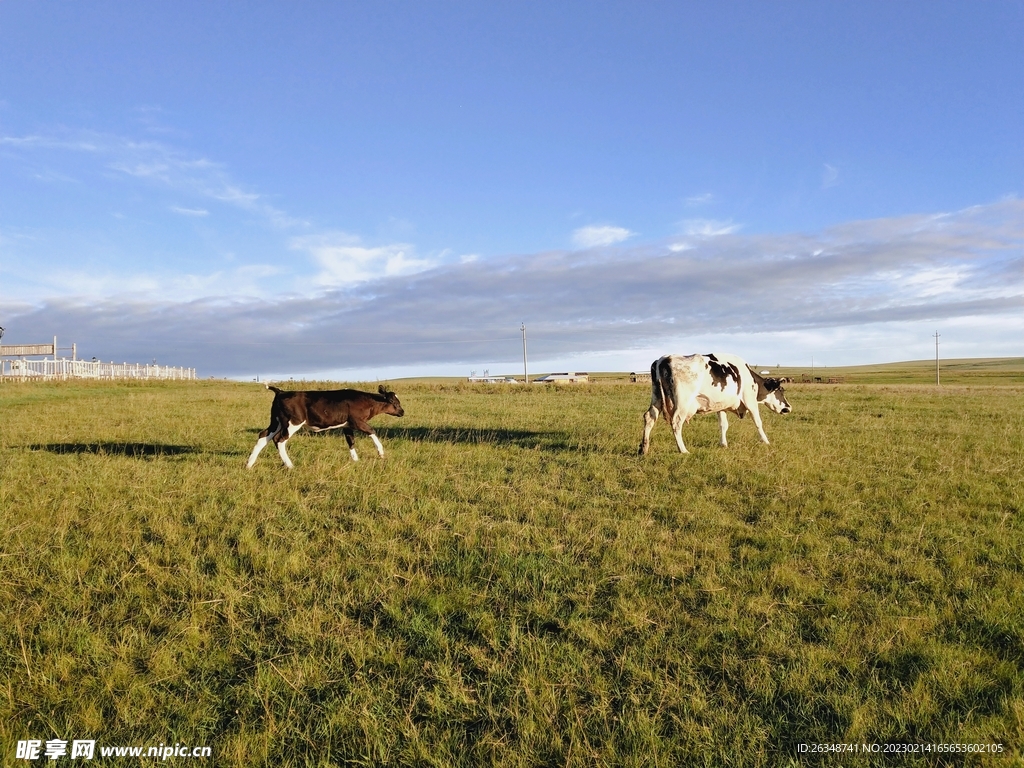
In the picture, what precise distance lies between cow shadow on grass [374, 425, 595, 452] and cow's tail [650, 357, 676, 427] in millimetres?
1851

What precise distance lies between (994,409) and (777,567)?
22747 mm

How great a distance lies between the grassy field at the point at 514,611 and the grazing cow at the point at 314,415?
0.81m

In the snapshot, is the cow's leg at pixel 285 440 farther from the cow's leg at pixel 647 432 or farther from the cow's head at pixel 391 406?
the cow's leg at pixel 647 432

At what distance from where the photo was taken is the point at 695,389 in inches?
514

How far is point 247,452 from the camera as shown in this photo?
1254 cm

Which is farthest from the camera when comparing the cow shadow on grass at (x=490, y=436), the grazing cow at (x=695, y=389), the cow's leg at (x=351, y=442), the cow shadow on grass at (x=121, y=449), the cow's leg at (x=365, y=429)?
the cow shadow on grass at (x=490, y=436)

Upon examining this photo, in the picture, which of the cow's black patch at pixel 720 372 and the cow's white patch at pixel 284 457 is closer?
the cow's white patch at pixel 284 457

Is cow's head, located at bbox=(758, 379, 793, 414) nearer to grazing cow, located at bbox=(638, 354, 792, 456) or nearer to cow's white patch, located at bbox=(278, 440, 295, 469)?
grazing cow, located at bbox=(638, 354, 792, 456)

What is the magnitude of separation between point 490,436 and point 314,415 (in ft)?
14.2

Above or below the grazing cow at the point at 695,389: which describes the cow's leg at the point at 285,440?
below

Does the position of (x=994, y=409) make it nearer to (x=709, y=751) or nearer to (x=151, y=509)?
(x=709, y=751)

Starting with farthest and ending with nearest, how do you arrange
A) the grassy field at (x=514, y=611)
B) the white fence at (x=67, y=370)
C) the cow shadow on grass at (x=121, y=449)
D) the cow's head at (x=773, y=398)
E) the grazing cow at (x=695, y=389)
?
1. the white fence at (x=67, y=370)
2. the cow's head at (x=773, y=398)
3. the grazing cow at (x=695, y=389)
4. the cow shadow on grass at (x=121, y=449)
5. the grassy field at (x=514, y=611)

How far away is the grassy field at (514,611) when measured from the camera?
4031 millimetres

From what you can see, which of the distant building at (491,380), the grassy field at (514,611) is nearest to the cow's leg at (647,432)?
the grassy field at (514,611)
